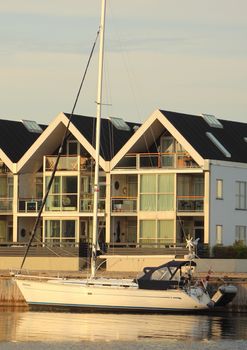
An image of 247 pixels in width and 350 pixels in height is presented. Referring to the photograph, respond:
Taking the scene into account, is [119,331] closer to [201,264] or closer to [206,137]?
[201,264]

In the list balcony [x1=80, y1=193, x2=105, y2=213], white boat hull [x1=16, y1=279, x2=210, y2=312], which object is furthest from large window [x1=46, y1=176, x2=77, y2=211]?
white boat hull [x1=16, y1=279, x2=210, y2=312]

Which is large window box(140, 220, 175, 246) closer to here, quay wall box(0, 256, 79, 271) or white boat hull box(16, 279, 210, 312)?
quay wall box(0, 256, 79, 271)

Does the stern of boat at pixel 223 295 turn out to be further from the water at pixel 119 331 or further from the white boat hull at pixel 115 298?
the water at pixel 119 331

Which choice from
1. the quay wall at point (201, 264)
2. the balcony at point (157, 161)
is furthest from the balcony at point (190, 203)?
the quay wall at point (201, 264)

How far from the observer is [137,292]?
56812 mm

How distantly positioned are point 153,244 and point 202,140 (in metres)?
6.45

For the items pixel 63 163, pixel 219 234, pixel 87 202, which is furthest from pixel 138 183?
pixel 219 234

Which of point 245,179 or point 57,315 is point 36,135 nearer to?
point 245,179

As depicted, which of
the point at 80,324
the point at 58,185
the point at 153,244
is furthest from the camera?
the point at 58,185

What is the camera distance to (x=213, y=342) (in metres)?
47.9

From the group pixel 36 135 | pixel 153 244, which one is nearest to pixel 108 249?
pixel 153 244

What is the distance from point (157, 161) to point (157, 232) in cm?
385

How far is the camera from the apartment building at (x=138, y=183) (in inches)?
2813

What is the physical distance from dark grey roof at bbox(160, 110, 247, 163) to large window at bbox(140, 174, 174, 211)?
223 cm
